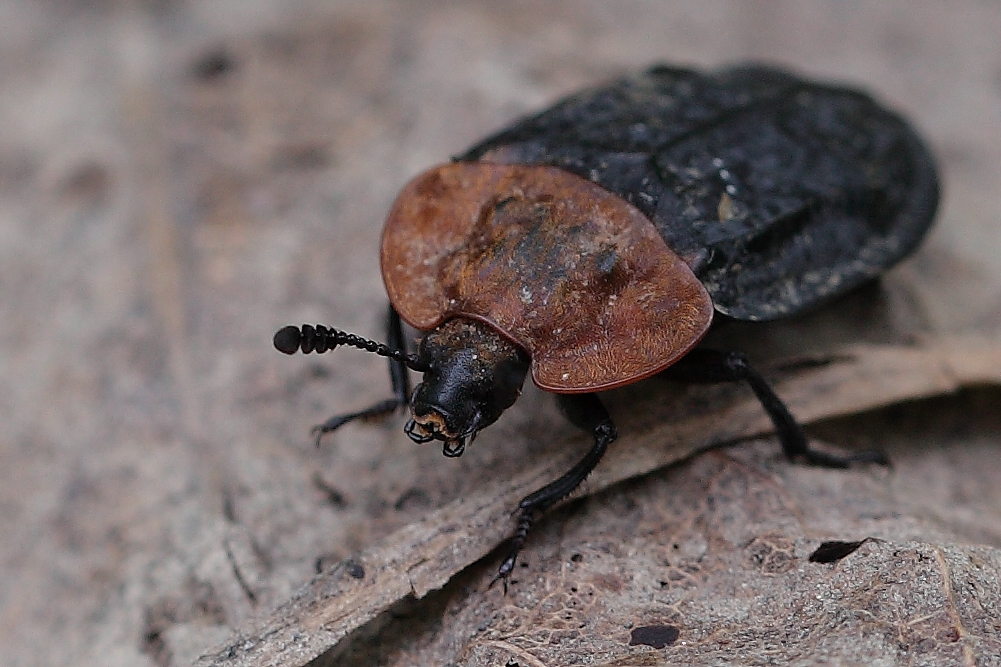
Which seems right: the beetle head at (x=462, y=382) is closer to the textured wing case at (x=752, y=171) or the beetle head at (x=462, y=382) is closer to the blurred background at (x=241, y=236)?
the blurred background at (x=241, y=236)

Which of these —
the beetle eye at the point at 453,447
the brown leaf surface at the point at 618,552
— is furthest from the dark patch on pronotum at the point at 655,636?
the beetle eye at the point at 453,447

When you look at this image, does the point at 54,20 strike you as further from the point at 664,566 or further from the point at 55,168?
the point at 664,566

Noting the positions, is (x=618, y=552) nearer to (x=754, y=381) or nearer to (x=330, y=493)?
(x=754, y=381)

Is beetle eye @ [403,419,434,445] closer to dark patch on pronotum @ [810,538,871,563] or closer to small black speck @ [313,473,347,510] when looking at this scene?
small black speck @ [313,473,347,510]

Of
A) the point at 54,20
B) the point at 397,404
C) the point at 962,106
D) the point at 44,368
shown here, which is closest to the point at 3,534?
the point at 44,368

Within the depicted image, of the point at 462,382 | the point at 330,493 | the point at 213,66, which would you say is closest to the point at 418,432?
the point at 462,382

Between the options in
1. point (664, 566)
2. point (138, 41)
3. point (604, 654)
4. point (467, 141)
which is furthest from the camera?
point (138, 41)
